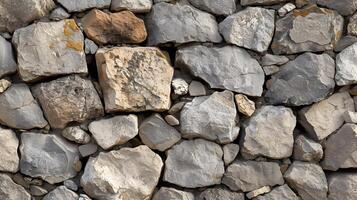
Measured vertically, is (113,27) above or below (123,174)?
above

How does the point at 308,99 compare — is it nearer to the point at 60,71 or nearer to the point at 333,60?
the point at 333,60

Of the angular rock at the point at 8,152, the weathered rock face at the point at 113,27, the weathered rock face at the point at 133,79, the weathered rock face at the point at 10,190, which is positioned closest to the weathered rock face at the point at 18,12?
the weathered rock face at the point at 113,27

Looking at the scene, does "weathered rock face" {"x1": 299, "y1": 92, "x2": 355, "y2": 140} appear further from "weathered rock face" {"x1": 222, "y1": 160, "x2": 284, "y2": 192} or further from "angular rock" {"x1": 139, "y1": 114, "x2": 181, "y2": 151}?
"angular rock" {"x1": 139, "y1": 114, "x2": 181, "y2": 151}

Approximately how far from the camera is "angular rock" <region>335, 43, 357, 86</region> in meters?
2.07

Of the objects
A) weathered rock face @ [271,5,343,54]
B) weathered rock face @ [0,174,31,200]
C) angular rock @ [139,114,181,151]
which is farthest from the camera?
weathered rock face @ [271,5,343,54]

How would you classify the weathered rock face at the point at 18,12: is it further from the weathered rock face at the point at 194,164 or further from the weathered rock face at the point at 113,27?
the weathered rock face at the point at 194,164

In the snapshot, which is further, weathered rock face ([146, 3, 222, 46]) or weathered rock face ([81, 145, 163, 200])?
weathered rock face ([146, 3, 222, 46])

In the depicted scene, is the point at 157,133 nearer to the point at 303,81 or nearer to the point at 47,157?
the point at 47,157

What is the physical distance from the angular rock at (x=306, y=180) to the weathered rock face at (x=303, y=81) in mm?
273

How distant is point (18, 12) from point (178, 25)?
64cm

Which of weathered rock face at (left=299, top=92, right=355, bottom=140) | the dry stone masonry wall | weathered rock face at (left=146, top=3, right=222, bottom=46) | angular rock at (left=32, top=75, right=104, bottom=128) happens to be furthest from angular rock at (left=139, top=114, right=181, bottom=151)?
weathered rock face at (left=299, top=92, right=355, bottom=140)

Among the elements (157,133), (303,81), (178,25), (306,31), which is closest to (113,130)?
(157,133)

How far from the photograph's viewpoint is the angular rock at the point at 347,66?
2.07 m

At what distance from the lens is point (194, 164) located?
1988 millimetres
